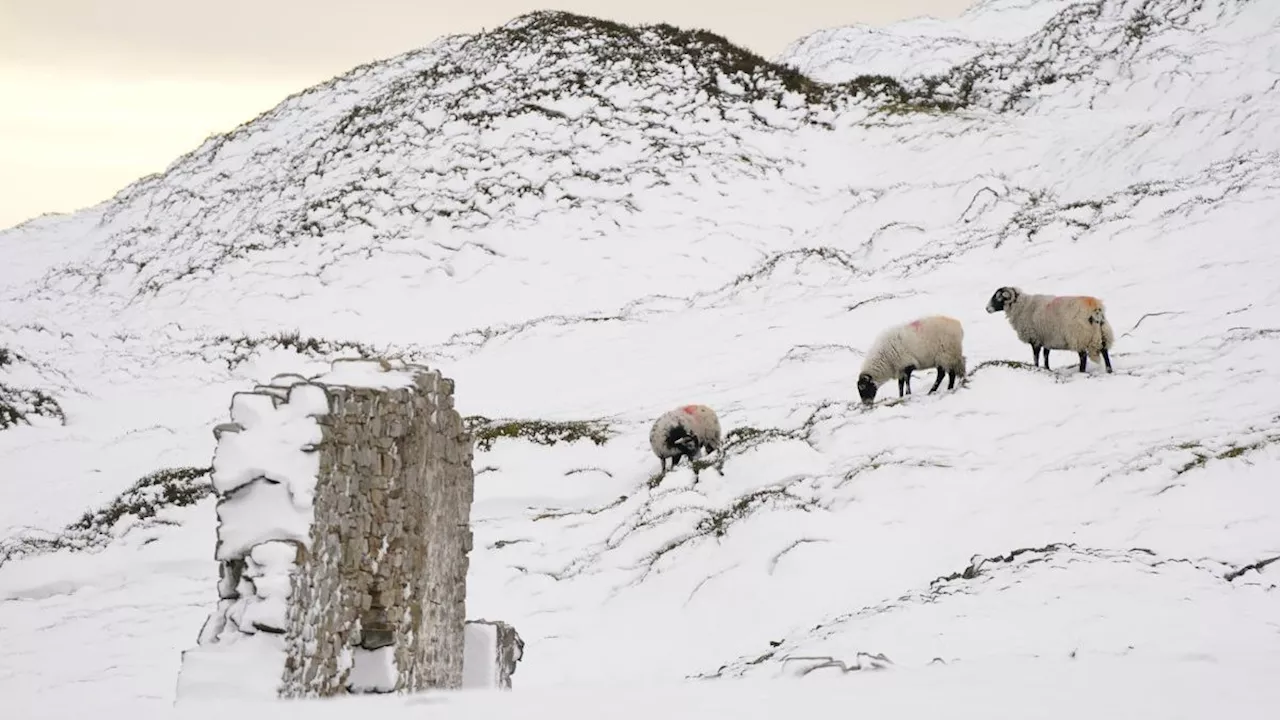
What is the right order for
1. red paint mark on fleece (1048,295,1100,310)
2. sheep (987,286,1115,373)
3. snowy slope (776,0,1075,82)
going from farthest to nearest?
snowy slope (776,0,1075,82)
sheep (987,286,1115,373)
red paint mark on fleece (1048,295,1100,310)

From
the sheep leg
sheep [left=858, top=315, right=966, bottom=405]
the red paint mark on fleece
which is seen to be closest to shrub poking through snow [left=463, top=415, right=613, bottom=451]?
sheep [left=858, top=315, right=966, bottom=405]

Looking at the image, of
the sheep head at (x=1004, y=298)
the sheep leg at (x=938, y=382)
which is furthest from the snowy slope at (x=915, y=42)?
the sheep leg at (x=938, y=382)

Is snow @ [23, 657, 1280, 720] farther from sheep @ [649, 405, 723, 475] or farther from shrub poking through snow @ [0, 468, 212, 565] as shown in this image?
shrub poking through snow @ [0, 468, 212, 565]

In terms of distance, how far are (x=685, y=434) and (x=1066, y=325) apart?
19.7 feet

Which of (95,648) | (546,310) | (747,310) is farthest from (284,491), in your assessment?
(546,310)

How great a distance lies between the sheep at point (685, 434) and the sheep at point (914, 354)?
2449mm

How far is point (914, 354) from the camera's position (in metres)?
18.3

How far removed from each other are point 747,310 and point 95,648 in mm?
20258

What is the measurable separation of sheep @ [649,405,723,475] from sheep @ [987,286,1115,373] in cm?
504

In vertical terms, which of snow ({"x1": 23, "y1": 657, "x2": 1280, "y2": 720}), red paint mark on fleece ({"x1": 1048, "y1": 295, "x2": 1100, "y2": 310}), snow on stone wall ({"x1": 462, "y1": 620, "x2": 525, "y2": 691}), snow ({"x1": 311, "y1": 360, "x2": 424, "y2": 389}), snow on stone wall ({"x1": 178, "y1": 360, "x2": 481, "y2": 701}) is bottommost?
snow on stone wall ({"x1": 462, "y1": 620, "x2": 525, "y2": 691})

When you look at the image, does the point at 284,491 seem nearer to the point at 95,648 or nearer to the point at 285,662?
the point at 285,662

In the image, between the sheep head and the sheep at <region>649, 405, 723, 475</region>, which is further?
the sheep head

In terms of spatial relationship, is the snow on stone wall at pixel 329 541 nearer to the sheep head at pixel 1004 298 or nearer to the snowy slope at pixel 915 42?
the sheep head at pixel 1004 298

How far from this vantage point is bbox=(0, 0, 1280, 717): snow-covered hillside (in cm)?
1199
